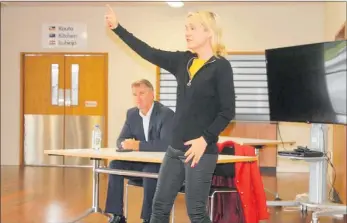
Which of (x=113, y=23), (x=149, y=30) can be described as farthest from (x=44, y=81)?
(x=113, y=23)

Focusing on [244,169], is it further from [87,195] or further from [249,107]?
[249,107]

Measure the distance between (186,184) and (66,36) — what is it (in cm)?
631

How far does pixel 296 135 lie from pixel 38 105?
4186 millimetres

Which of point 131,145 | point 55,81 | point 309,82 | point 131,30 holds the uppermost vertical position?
point 131,30

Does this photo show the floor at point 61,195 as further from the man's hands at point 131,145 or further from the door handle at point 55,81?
the door handle at point 55,81

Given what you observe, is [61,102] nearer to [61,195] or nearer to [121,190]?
[61,195]

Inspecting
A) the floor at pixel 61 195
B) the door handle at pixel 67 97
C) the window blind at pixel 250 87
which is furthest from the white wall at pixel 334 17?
the door handle at pixel 67 97

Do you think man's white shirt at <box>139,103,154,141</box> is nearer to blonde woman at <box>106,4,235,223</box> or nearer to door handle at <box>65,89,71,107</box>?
blonde woman at <box>106,4,235,223</box>

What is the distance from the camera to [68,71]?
8.20 m

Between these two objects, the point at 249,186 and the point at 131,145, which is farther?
the point at 131,145

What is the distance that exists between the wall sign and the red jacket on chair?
205 inches

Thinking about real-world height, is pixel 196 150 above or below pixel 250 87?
below

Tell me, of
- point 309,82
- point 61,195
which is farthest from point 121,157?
point 61,195

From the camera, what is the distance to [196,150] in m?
2.19
